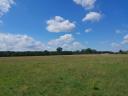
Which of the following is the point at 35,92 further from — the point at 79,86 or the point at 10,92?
the point at 79,86

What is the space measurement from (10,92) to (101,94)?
13.7 feet

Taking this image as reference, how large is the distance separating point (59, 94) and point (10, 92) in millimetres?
2337

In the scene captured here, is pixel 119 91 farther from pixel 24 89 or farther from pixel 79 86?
pixel 24 89

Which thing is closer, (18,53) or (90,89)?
(90,89)

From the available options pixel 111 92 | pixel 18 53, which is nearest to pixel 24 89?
pixel 111 92

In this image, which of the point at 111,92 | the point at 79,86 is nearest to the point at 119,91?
the point at 111,92

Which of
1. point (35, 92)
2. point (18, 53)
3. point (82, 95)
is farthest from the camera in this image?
point (18, 53)

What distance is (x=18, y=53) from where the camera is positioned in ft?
369

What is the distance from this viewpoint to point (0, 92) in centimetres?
1260

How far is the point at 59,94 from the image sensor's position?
39.7ft

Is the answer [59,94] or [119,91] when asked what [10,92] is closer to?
[59,94]

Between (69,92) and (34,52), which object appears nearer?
(69,92)

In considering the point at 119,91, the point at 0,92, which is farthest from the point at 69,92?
the point at 0,92

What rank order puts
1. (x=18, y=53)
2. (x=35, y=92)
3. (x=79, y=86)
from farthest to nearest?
1. (x=18, y=53)
2. (x=79, y=86)
3. (x=35, y=92)
